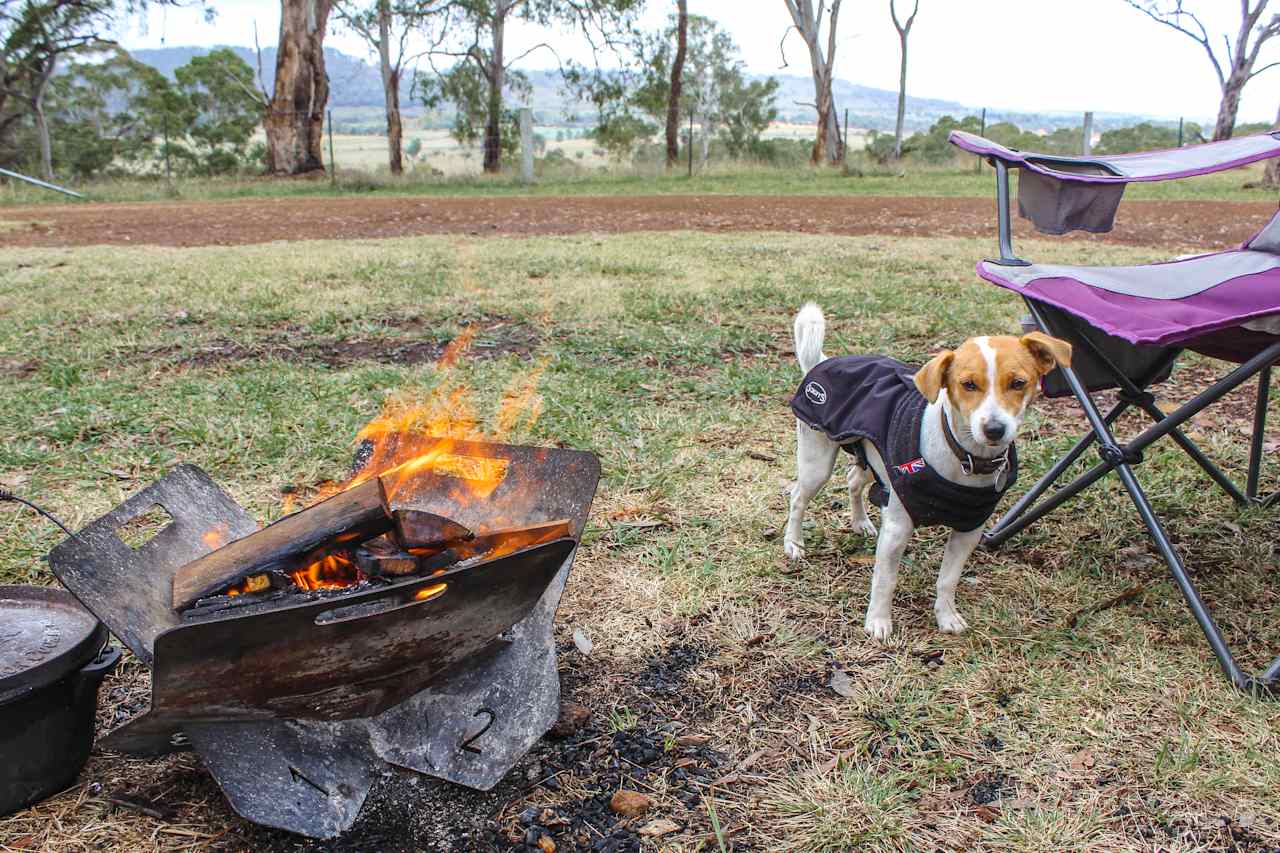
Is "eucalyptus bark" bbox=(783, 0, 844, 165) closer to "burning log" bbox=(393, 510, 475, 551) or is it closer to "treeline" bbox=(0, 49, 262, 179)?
"treeline" bbox=(0, 49, 262, 179)

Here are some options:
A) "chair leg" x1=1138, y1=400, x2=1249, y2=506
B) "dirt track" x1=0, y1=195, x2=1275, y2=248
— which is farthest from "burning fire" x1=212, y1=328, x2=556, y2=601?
"dirt track" x1=0, y1=195, x2=1275, y2=248

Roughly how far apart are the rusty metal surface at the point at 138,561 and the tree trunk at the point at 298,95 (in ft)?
64.1

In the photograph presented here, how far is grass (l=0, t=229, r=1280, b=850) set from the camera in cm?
199

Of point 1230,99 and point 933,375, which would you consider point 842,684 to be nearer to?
point 933,375

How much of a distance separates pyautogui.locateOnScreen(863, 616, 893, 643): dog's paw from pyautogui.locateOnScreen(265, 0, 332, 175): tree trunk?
20.0m

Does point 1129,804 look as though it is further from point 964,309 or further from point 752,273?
point 752,273

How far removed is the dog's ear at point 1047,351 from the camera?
221 centimetres

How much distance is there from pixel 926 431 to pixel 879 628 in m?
0.63

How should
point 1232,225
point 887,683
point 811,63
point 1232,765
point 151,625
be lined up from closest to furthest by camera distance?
point 151,625 < point 1232,765 < point 887,683 < point 1232,225 < point 811,63

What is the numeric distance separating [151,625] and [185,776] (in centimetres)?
40

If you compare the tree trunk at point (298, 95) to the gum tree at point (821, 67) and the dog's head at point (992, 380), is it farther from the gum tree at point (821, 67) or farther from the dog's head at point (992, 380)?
the dog's head at point (992, 380)

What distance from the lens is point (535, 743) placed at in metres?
2.12

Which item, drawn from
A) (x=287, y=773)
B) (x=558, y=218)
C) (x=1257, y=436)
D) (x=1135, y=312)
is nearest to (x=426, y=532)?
(x=287, y=773)


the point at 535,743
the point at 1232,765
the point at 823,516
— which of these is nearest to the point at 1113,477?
the point at 823,516
